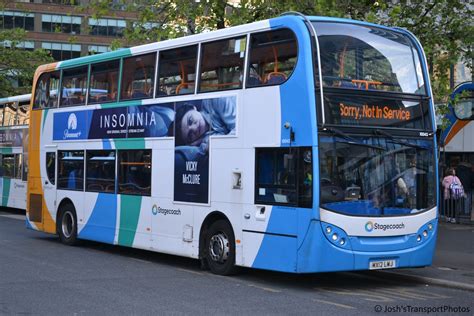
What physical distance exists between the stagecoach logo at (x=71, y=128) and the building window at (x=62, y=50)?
6150 centimetres

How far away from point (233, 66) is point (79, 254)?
223 inches

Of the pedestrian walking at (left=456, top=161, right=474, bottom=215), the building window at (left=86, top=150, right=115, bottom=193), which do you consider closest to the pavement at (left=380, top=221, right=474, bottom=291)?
the pedestrian walking at (left=456, top=161, right=474, bottom=215)

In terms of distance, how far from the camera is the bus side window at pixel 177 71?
43.3 ft

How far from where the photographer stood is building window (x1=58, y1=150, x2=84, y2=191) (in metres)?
16.5

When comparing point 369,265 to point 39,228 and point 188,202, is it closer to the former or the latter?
point 188,202

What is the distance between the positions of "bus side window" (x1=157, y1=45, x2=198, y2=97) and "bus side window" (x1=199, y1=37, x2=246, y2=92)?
309 millimetres

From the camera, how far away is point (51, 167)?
696 inches

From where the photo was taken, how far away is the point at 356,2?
1816 centimetres

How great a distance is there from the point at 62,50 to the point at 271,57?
68608mm

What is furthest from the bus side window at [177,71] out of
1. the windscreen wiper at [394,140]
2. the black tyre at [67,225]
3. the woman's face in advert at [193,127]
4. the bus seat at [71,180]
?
the black tyre at [67,225]

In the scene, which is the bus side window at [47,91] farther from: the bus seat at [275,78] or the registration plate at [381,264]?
the registration plate at [381,264]

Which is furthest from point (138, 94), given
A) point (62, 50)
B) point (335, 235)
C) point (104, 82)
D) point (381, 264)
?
point (62, 50)

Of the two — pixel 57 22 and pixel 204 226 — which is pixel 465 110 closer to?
pixel 204 226

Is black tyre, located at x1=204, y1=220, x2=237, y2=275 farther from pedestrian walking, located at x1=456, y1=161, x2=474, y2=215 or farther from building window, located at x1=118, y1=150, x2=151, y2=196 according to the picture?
pedestrian walking, located at x1=456, y1=161, x2=474, y2=215
